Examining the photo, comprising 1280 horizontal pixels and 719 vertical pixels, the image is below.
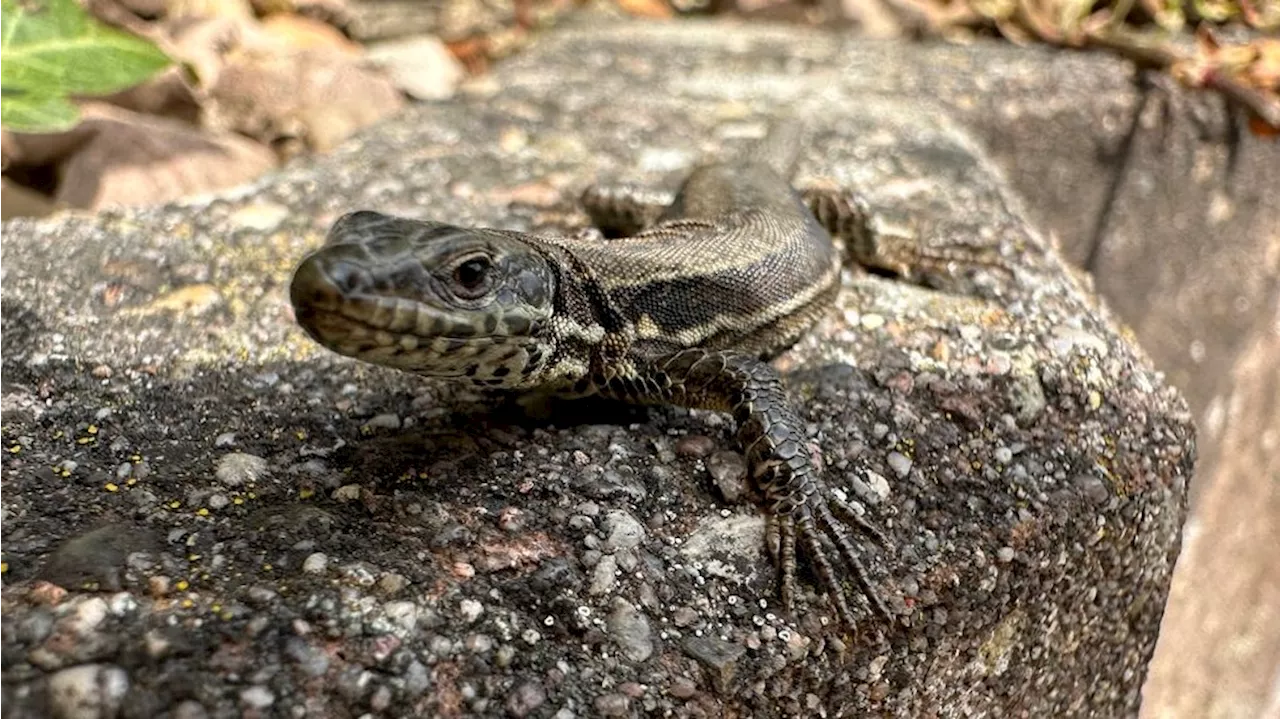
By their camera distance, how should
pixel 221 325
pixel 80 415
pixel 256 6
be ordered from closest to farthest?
pixel 80 415 → pixel 221 325 → pixel 256 6

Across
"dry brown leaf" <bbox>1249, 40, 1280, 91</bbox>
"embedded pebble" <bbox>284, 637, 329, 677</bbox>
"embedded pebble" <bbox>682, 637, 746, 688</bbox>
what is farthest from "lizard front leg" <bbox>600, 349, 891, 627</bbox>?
"dry brown leaf" <bbox>1249, 40, 1280, 91</bbox>

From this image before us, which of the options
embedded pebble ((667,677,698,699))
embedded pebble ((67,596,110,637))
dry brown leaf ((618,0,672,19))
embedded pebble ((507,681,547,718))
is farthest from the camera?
dry brown leaf ((618,0,672,19))

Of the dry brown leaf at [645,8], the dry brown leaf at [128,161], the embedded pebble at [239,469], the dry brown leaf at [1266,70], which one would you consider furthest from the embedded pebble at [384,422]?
the dry brown leaf at [1266,70]

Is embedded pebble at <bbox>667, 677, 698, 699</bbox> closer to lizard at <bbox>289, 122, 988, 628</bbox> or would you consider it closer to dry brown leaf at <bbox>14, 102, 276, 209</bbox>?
lizard at <bbox>289, 122, 988, 628</bbox>

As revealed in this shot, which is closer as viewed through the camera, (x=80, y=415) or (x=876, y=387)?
(x=80, y=415)

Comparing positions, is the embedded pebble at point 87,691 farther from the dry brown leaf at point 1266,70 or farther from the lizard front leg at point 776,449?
the dry brown leaf at point 1266,70

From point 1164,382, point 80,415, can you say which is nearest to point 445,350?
point 80,415

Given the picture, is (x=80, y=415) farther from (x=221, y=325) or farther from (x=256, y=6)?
(x=256, y=6)
